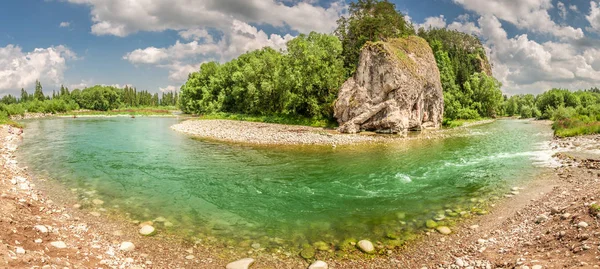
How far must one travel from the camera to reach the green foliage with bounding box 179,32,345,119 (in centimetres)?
5769

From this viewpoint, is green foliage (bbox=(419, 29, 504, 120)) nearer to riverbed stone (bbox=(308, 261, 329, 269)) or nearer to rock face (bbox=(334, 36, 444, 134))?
rock face (bbox=(334, 36, 444, 134))

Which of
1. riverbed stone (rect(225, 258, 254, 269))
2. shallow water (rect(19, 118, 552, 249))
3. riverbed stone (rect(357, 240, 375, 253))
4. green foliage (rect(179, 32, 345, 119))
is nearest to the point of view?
riverbed stone (rect(225, 258, 254, 269))

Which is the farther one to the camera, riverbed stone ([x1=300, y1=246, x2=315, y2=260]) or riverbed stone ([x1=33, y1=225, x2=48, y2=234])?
riverbed stone ([x1=300, y1=246, x2=315, y2=260])

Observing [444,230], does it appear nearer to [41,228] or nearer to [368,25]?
[41,228]

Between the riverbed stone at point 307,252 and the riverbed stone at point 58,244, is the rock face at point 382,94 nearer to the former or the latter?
the riverbed stone at point 307,252

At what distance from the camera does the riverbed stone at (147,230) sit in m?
10.9

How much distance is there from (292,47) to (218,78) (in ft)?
119

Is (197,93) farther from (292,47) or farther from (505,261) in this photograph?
(505,261)

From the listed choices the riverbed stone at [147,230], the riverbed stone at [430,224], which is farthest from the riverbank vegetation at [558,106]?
the riverbed stone at [147,230]

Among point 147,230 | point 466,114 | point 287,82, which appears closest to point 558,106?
point 466,114

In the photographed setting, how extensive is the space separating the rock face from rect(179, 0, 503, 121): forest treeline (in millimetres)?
7507

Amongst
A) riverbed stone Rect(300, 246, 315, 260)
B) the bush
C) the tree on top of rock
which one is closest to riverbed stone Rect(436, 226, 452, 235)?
riverbed stone Rect(300, 246, 315, 260)

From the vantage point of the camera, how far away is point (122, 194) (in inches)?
617

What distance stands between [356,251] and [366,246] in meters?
0.41
